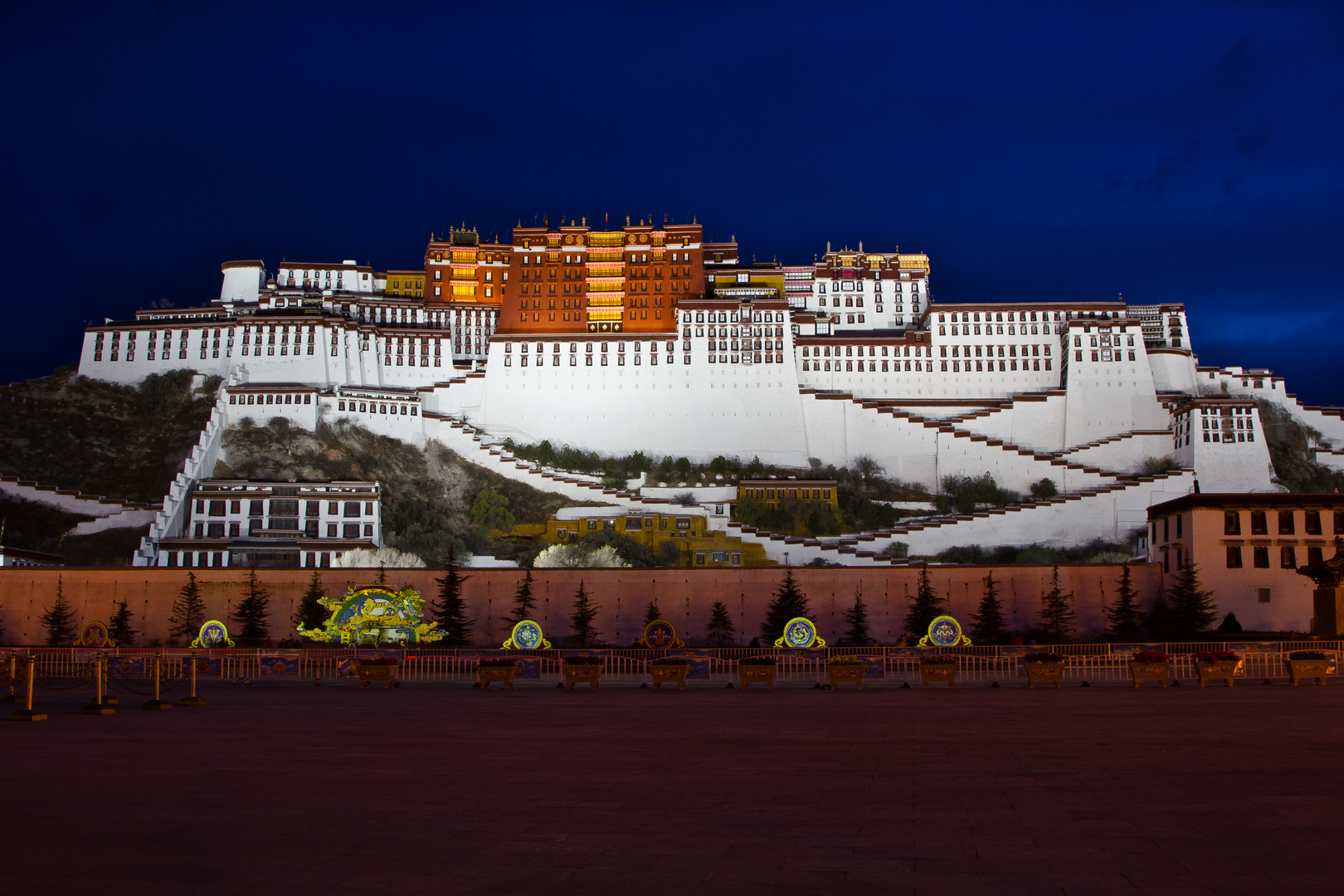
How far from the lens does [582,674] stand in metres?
31.1

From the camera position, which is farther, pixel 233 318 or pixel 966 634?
pixel 233 318

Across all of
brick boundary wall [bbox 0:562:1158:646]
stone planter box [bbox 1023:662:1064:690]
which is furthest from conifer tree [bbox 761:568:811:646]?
stone planter box [bbox 1023:662:1064:690]

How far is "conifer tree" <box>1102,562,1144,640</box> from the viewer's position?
5134 cm

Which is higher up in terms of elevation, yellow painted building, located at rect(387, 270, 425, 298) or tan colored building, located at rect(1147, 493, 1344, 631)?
yellow painted building, located at rect(387, 270, 425, 298)

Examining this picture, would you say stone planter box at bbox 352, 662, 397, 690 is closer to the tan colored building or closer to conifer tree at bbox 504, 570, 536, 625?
conifer tree at bbox 504, 570, 536, 625

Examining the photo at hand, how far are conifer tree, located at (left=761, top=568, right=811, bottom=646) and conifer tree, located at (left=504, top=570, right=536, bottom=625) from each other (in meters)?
10.4

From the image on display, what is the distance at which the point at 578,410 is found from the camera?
99.4m

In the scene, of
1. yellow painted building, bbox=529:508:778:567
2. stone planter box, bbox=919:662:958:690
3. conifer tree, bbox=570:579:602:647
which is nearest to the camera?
stone planter box, bbox=919:662:958:690

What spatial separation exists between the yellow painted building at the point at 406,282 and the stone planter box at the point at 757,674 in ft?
314

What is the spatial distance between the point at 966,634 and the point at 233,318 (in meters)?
71.7

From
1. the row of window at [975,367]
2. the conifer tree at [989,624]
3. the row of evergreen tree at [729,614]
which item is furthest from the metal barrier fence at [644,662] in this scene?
the row of window at [975,367]

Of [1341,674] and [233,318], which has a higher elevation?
[233,318]

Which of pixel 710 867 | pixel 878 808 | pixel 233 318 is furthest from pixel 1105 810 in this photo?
pixel 233 318

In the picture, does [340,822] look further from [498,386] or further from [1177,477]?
[498,386]
